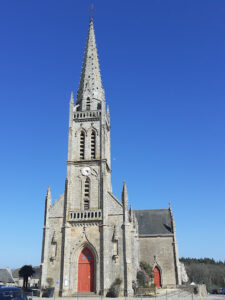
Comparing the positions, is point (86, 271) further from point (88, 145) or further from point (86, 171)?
point (88, 145)

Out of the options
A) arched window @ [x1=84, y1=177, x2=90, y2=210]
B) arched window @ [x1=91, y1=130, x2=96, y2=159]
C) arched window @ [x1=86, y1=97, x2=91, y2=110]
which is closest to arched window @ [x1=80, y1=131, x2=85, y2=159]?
arched window @ [x1=91, y1=130, x2=96, y2=159]

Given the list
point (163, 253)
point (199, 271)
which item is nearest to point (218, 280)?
point (199, 271)

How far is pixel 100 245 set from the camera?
26594mm

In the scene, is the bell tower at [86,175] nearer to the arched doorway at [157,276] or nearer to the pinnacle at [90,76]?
the pinnacle at [90,76]

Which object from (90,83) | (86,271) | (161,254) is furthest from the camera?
(161,254)

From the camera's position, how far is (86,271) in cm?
2648

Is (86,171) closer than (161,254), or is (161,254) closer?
(86,171)

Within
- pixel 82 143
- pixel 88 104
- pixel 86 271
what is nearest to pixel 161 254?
pixel 86 271

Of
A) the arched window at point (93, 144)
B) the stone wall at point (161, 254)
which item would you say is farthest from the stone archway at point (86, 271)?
the stone wall at point (161, 254)

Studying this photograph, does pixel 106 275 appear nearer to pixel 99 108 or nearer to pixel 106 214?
pixel 106 214

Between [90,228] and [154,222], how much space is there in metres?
14.4

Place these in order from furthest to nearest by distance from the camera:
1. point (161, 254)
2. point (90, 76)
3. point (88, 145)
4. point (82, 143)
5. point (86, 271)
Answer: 1. point (90, 76)
2. point (161, 254)
3. point (82, 143)
4. point (88, 145)
5. point (86, 271)

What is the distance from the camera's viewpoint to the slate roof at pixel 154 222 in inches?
1477

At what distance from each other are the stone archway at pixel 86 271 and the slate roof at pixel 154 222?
12202mm
